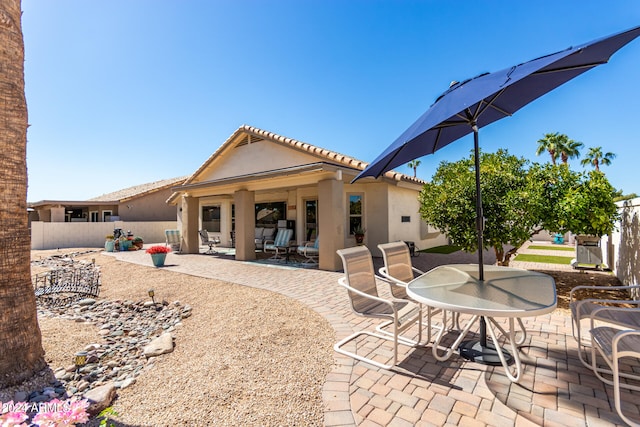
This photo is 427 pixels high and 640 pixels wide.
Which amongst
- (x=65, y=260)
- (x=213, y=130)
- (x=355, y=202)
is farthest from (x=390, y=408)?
(x=65, y=260)

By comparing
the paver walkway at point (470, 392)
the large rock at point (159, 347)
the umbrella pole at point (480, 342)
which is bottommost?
the large rock at point (159, 347)

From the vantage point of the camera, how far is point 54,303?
702 centimetres

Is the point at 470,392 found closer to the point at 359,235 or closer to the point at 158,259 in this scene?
the point at 359,235

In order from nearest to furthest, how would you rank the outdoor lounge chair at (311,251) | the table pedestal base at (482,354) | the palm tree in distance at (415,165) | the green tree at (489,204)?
the table pedestal base at (482,354) → the green tree at (489,204) → the outdoor lounge chair at (311,251) → the palm tree in distance at (415,165)

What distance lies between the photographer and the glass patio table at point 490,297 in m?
2.50

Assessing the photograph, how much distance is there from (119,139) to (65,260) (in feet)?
25.8

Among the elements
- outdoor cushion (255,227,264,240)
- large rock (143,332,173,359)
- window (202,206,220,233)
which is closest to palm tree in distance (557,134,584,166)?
outdoor cushion (255,227,264,240)

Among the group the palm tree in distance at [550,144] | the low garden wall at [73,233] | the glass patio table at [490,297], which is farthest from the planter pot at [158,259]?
the palm tree in distance at [550,144]

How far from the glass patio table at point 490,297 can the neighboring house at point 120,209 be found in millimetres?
26930

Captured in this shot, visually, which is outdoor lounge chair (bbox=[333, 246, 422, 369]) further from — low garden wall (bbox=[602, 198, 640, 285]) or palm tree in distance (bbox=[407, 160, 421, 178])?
palm tree in distance (bbox=[407, 160, 421, 178])

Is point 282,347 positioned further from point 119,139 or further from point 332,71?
point 119,139

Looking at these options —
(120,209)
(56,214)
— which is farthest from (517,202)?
(56,214)

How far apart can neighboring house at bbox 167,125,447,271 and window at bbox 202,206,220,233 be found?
2.97 meters

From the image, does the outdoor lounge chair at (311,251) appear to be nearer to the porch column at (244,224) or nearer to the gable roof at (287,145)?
the porch column at (244,224)
